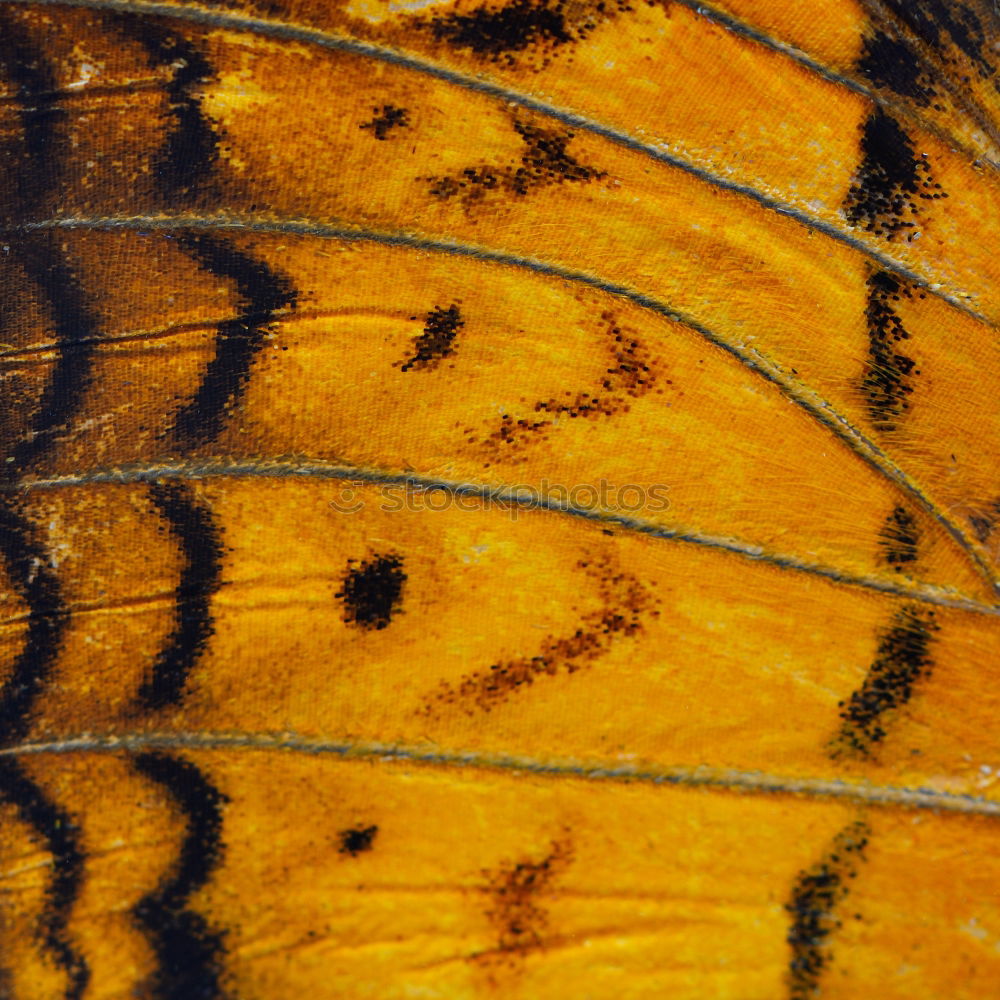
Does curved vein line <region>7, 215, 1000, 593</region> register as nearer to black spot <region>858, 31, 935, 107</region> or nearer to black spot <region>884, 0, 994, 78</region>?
black spot <region>858, 31, 935, 107</region>

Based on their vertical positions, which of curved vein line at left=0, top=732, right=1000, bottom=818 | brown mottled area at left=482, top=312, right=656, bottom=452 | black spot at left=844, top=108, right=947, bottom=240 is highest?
black spot at left=844, top=108, right=947, bottom=240

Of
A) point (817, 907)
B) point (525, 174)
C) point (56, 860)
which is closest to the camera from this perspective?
point (817, 907)

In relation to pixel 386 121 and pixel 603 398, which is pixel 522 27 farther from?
pixel 603 398

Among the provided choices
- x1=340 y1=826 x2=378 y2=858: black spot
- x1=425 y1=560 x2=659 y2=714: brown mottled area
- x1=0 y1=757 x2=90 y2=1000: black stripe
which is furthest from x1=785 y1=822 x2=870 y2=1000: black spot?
x1=0 y1=757 x2=90 y2=1000: black stripe

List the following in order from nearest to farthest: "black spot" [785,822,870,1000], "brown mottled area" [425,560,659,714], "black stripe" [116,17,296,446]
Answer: "black spot" [785,822,870,1000] → "brown mottled area" [425,560,659,714] → "black stripe" [116,17,296,446]

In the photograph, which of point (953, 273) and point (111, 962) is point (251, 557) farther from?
point (953, 273)

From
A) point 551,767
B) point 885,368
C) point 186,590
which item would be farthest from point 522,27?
Result: point 551,767
